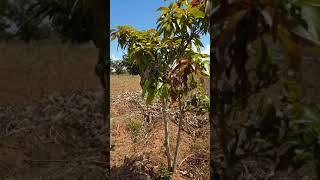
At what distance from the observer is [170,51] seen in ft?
A: 13.8

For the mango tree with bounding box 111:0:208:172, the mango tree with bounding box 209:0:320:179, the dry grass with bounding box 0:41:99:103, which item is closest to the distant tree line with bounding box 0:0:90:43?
the dry grass with bounding box 0:41:99:103

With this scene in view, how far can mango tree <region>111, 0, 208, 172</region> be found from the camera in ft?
12.5

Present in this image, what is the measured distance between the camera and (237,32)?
2.36 meters

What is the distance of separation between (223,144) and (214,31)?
663 mm

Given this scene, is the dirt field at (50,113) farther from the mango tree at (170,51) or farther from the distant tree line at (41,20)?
the mango tree at (170,51)

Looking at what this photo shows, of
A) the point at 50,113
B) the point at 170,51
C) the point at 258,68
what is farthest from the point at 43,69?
A: the point at 170,51

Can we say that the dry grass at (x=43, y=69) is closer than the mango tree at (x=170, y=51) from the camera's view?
Yes

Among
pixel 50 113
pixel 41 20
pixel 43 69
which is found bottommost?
pixel 50 113

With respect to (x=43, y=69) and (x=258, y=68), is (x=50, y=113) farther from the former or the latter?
(x=258, y=68)

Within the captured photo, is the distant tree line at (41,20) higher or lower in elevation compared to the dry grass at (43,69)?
higher

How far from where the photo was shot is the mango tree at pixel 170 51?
3.81 meters

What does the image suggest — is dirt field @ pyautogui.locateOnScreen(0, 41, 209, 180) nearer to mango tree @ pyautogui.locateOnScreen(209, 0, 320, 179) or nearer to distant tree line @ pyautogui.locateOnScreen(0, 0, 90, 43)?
distant tree line @ pyautogui.locateOnScreen(0, 0, 90, 43)

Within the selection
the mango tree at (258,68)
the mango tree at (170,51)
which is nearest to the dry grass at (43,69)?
the mango tree at (258,68)

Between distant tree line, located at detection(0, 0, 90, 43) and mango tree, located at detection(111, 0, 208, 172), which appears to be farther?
mango tree, located at detection(111, 0, 208, 172)
